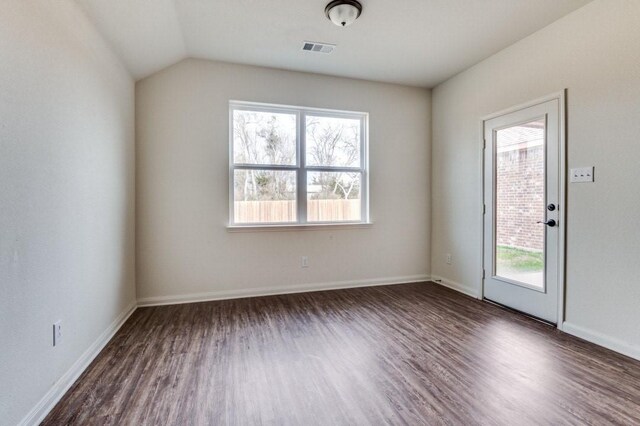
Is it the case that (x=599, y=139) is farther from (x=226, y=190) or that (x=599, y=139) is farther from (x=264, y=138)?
(x=226, y=190)

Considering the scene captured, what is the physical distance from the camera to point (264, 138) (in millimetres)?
3773

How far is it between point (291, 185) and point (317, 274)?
1.19 metres

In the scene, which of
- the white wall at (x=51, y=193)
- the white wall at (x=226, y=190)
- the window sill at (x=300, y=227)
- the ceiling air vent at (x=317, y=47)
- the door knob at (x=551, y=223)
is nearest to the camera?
the white wall at (x=51, y=193)

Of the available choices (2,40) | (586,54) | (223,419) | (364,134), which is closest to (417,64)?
(364,134)

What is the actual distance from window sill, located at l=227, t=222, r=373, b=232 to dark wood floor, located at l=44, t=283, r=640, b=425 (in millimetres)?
980

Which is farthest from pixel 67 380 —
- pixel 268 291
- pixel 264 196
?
pixel 264 196

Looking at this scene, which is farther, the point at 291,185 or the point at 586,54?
the point at 291,185

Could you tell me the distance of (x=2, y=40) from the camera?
1.39 meters

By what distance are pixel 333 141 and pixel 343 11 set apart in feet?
5.57

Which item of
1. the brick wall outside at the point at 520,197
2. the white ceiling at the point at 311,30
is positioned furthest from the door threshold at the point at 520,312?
the white ceiling at the point at 311,30

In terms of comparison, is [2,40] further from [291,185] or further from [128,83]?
[291,185]

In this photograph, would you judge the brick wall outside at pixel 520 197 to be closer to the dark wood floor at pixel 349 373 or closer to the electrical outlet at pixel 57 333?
the dark wood floor at pixel 349 373

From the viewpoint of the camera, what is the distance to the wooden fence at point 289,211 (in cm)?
370

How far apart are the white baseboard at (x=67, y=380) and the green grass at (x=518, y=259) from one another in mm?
3812
